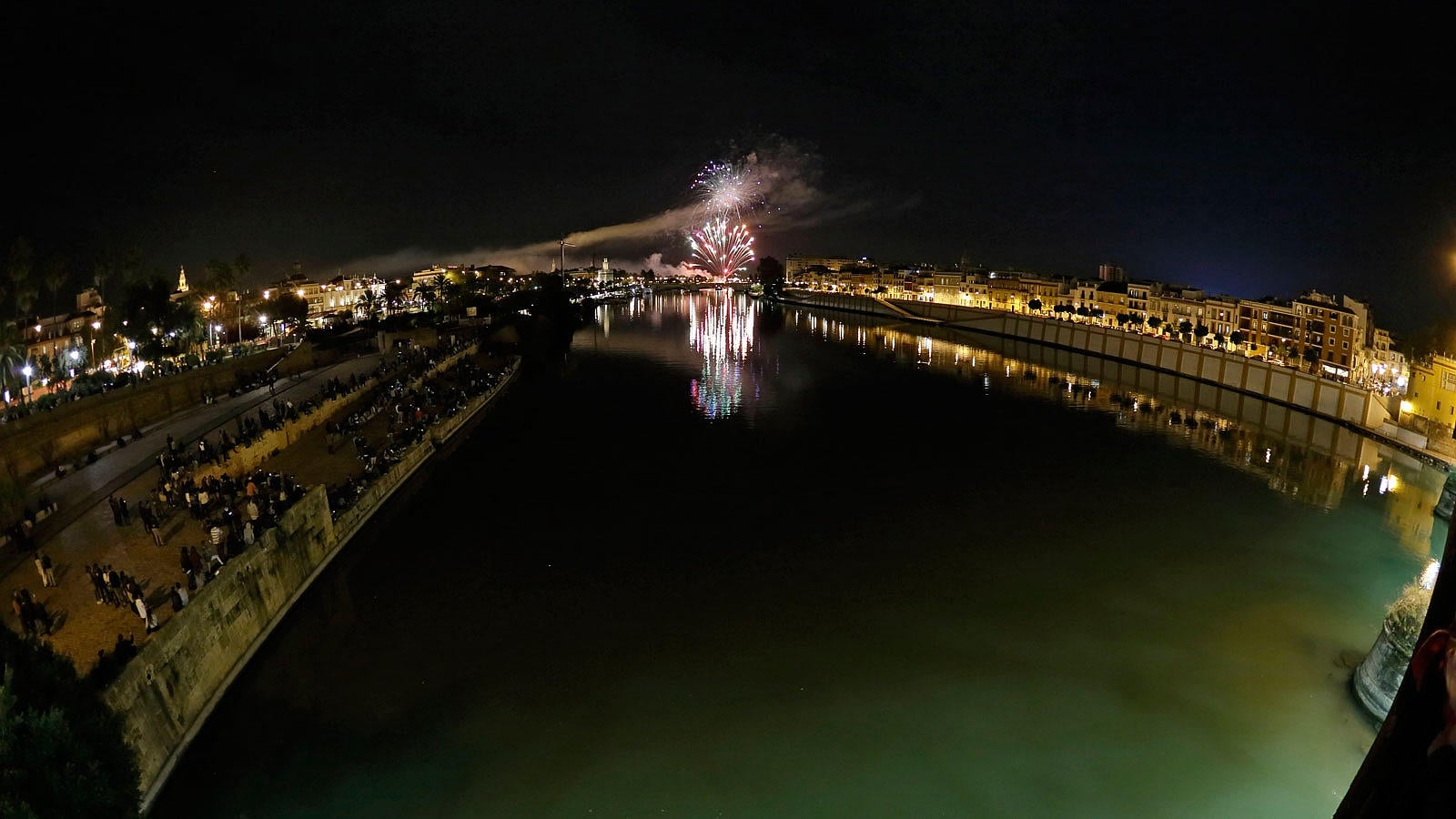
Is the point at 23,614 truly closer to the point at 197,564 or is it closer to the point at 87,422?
the point at 197,564

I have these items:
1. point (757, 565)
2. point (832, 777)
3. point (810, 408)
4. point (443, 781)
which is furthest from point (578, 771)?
point (810, 408)

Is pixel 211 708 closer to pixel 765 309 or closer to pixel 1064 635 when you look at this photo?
pixel 1064 635

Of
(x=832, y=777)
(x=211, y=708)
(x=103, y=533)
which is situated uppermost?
(x=103, y=533)

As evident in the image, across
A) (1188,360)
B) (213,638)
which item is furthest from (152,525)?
(1188,360)

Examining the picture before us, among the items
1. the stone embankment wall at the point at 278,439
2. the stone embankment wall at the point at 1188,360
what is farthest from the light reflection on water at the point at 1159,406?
the stone embankment wall at the point at 278,439

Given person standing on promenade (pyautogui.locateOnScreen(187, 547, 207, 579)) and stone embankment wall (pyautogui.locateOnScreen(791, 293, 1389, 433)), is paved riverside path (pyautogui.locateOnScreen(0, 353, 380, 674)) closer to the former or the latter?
person standing on promenade (pyautogui.locateOnScreen(187, 547, 207, 579))

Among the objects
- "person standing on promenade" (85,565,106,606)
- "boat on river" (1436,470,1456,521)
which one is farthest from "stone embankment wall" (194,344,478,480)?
"boat on river" (1436,470,1456,521)
